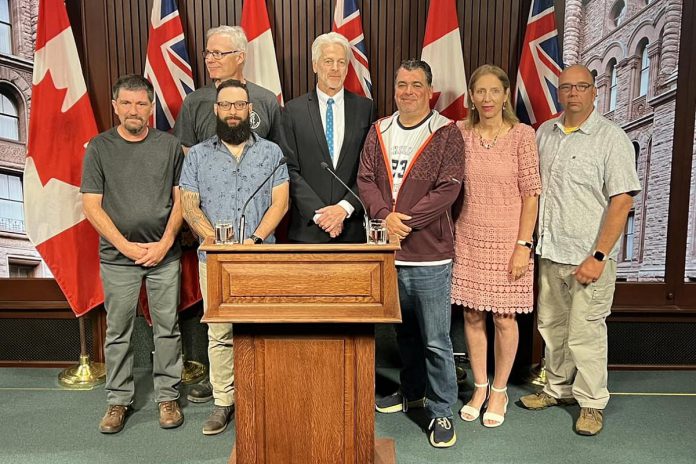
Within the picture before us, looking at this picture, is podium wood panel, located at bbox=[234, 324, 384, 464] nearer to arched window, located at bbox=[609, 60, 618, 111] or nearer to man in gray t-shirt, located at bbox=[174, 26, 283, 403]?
man in gray t-shirt, located at bbox=[174, 26, 283, 403]

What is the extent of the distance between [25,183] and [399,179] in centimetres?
197

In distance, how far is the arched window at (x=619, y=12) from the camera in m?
3.48

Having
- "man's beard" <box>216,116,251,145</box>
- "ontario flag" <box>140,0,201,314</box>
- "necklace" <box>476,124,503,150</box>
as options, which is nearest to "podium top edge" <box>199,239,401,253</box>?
"man's beard" <box>216,116,251,145</box>

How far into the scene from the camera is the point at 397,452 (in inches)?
101

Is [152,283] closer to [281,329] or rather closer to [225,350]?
[225,350]

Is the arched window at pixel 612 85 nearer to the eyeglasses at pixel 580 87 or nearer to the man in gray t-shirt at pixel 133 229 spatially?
the eyeglasses at pixel 580 87

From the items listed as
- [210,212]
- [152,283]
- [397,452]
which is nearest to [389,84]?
[210,212]

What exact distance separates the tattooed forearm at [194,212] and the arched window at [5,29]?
171 cm

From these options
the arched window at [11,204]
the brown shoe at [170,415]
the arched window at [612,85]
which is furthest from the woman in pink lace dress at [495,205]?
the arched window at [11,204]

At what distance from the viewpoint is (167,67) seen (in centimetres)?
325

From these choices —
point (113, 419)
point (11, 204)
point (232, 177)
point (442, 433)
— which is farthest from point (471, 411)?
point (11, 204)

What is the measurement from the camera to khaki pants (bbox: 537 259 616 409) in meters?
2.73

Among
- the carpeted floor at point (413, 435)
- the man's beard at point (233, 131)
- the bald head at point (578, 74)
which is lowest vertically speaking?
the carpeted floor at point (413, 435)

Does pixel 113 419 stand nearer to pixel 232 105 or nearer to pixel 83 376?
pixel 83 376
